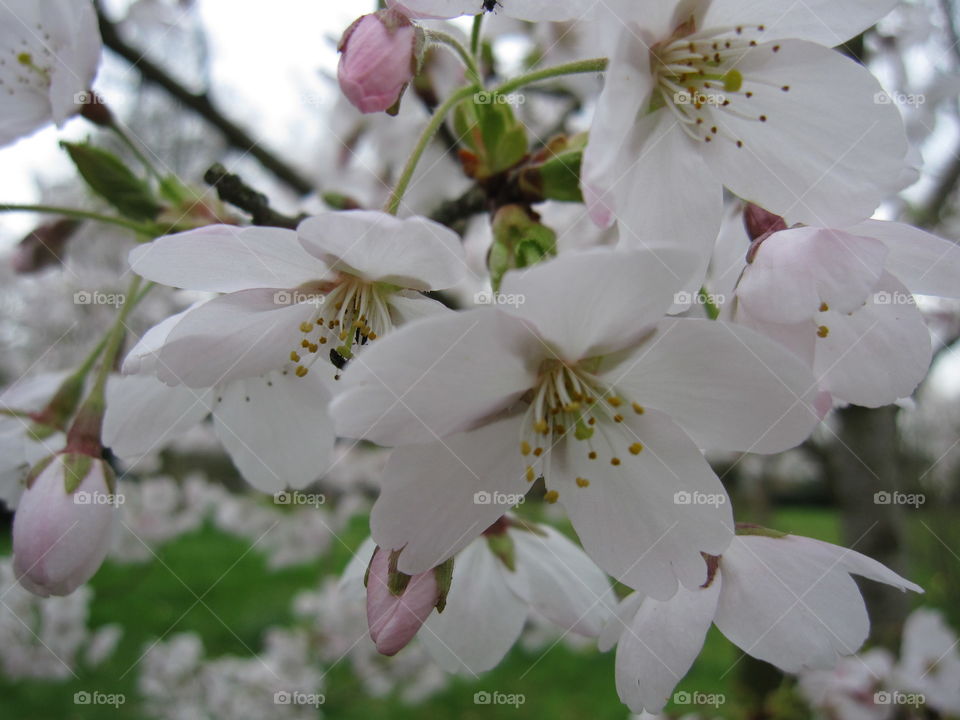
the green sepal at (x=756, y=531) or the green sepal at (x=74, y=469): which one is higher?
the green sepal at (x=74, y=469)

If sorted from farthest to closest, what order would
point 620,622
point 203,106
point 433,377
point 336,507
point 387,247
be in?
point 336,507 → point 203,106 → point 620,622 → point 387,247 → point 433,377

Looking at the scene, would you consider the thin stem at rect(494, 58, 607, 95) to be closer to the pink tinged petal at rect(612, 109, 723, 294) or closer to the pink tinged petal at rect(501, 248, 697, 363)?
the pink tinged petal at rect(612, 109, 723, 294)

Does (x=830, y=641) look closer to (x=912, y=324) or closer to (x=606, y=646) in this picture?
(x=606, y=646)

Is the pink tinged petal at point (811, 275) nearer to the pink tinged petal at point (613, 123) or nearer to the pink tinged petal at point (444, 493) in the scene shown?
the pink tinged petal at point (613, 123)

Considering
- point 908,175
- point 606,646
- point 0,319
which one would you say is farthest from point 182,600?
point 908,175

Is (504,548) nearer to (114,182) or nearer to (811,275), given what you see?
(811,275)

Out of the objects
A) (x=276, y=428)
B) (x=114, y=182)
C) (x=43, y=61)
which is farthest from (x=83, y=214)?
(x=276, y=428)

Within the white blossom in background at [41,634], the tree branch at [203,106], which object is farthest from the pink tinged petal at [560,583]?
the white blossom in background at [41,634]
